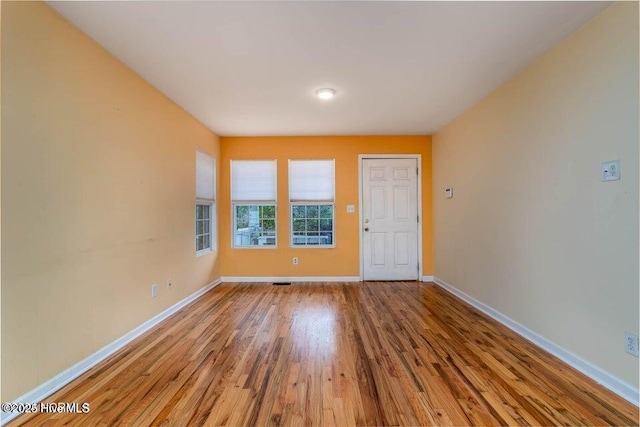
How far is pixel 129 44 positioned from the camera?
2113 mm

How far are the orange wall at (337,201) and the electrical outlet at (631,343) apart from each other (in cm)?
289

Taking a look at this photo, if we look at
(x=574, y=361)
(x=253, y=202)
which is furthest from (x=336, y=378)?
(x=253, y=202)

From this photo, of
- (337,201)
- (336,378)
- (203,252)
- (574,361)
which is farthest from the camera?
(337,201)

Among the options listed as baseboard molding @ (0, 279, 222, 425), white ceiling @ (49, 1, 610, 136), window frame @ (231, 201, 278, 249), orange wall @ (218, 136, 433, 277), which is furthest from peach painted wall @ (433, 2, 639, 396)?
baseboard molding @ (0, 279, 222, 425)

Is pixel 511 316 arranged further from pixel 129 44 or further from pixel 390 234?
pixel 129 44

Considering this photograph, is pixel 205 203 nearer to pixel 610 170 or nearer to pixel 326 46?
pixel 326 46

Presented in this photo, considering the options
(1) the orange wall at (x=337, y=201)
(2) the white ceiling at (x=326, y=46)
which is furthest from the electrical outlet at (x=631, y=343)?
(1) the orange wall at (x=337, y=201)

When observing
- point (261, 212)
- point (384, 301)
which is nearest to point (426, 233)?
point (384, 301)

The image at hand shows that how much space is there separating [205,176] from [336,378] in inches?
130

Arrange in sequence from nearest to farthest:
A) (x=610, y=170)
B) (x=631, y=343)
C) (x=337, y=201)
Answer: (x=631, y=343)
(x=610, y=170)
(x=337, y=201)

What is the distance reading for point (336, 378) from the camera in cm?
187

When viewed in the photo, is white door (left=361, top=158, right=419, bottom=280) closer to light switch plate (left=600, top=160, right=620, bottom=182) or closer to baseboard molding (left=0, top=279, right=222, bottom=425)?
light switch plate (left=600, top=160, right=620, bottom=182)

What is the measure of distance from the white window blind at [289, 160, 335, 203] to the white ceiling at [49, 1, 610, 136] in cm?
134

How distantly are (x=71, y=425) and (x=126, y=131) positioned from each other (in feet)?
6.97
